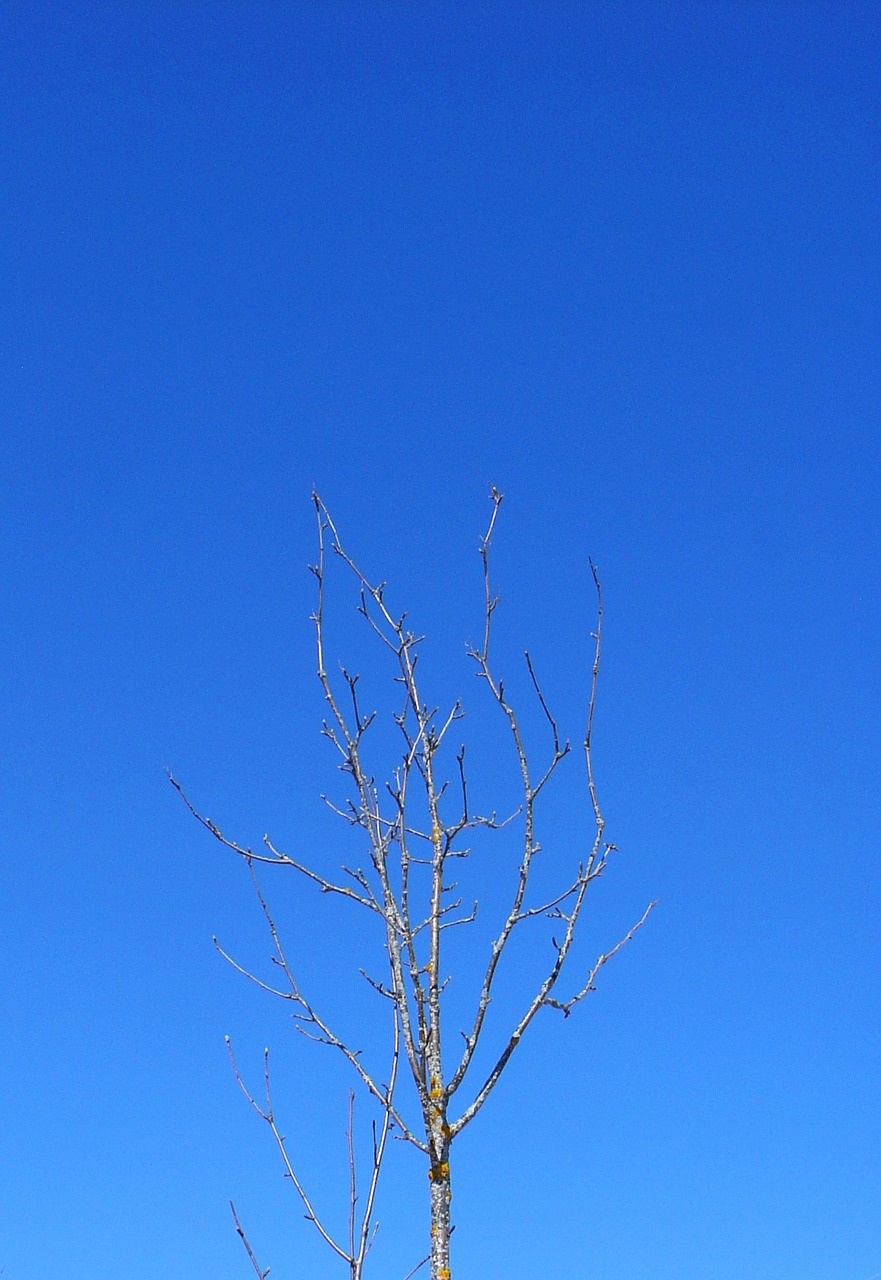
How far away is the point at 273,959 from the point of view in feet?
12.3

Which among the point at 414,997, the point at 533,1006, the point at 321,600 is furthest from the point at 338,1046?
the point at 321,600

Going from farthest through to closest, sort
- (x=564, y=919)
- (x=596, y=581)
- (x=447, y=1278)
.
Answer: (x=596, y=581)
(x=564, y=919)
(x=447, y=1278)

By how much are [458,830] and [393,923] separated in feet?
1.33

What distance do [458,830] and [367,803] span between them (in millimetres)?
318

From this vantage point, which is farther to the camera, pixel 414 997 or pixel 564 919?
pixel 564 919

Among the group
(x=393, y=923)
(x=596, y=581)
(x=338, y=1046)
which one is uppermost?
(x=596, y=581)

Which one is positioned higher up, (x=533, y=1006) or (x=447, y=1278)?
(x=533, y=1006)

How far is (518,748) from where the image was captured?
3.65 m

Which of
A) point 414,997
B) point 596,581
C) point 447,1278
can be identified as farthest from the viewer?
point 596,581

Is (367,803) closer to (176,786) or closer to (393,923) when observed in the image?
(393,923)

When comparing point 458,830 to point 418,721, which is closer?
point 458,830

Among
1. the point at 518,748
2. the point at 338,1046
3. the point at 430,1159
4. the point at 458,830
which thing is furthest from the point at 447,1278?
the point at 518,748

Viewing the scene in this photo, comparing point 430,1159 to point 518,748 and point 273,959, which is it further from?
point 518,748

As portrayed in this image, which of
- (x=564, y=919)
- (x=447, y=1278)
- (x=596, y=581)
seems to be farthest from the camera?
(x=596, y=581)
